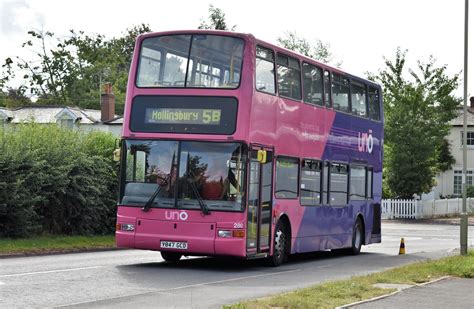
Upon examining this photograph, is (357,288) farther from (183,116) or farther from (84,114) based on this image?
(84,114)

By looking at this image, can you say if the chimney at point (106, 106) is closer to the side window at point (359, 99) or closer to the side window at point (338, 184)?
the side window at point (359, 99)

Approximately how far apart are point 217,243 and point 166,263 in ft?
9.34

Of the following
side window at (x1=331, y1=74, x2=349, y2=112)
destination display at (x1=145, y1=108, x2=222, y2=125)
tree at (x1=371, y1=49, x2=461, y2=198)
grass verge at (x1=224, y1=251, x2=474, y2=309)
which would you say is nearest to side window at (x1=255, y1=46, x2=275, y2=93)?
destination display at (x1=145, y1=108, x2=222, y2=125)

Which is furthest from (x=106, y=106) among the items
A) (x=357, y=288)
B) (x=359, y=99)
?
(x=357, y=288)

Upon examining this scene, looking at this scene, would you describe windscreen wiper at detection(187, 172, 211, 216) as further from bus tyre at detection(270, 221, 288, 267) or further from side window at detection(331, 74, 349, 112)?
side window at detection(331, 74, 349, 112)

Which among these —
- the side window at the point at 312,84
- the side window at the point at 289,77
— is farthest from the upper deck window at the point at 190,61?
the side window at the point at 312,84

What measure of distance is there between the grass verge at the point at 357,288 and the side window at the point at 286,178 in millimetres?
3145

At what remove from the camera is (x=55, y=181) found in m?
27.3

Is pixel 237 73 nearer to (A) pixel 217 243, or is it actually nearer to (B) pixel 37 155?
(A) pixel 217 243

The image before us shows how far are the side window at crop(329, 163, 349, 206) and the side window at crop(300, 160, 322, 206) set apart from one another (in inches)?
35.6

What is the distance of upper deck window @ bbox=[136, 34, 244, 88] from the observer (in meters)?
19.1

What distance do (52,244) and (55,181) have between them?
2.42m

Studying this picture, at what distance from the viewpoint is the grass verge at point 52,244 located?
23.7 metres

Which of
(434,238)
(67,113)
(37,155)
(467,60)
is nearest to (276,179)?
(467,60)
